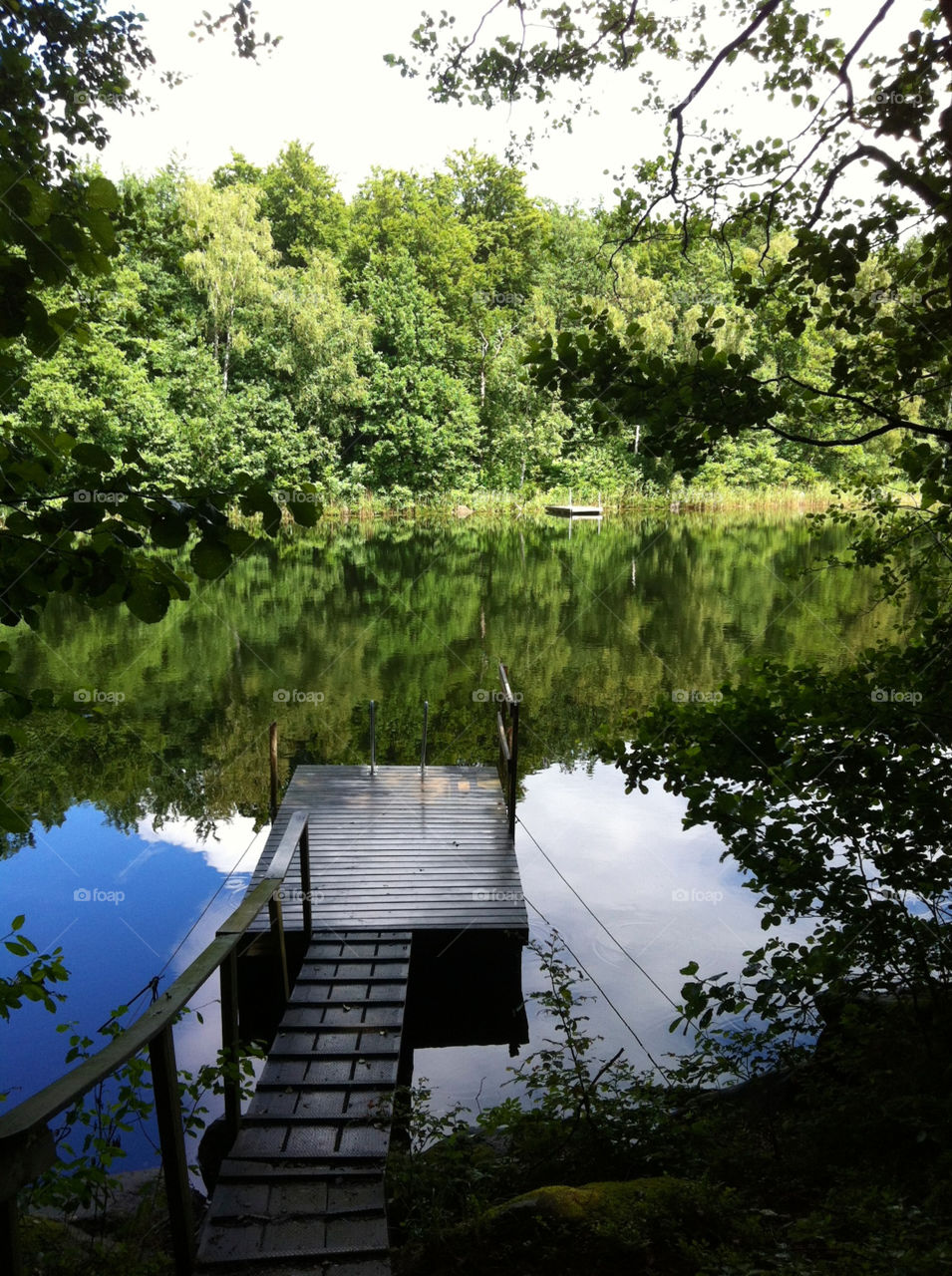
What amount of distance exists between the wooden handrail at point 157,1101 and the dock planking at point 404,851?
103 inches

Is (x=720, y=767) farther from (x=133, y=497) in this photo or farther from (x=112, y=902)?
(x=112, y=902)

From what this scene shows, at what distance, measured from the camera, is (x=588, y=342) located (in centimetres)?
328

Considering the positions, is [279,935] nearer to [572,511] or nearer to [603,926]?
[603,926]

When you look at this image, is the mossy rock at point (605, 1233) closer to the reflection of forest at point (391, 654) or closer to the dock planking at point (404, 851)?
the dock planking at point (404, 851)

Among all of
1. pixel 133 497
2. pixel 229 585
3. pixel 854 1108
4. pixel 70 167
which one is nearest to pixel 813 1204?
pixel 854 1108

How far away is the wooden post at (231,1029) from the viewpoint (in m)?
3.56

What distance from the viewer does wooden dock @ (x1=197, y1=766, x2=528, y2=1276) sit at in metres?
3.29

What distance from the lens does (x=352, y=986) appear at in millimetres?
5832

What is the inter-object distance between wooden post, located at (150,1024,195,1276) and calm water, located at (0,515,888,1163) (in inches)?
39.4

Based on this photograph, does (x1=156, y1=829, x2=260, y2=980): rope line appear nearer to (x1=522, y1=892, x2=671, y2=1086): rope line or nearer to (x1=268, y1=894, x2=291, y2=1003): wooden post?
(x1=268, y1=894, x2=291, y2=1003): wooden post

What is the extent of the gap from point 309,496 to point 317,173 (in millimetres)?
51001

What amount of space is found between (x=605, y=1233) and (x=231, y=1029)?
1.63m

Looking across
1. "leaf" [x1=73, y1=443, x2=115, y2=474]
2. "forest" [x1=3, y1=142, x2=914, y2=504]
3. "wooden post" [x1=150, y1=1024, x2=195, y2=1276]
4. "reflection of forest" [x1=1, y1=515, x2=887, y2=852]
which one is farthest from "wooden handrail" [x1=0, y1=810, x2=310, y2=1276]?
"forest" [x1=3, y1=142, x2=914, y2=504]

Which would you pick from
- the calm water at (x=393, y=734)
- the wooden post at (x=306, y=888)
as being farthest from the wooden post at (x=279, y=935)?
the calm water at (x=393, y=734)
